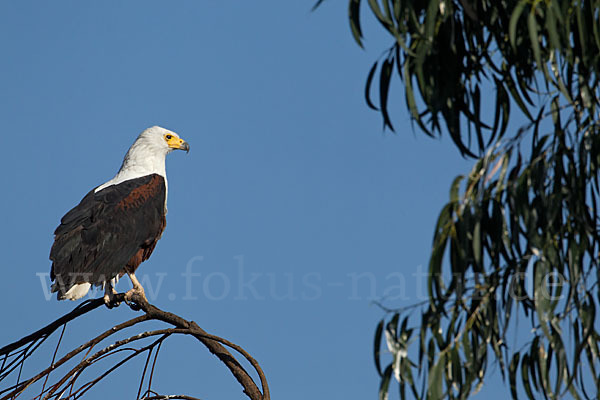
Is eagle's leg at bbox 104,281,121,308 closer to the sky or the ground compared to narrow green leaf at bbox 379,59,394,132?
closer to the ground

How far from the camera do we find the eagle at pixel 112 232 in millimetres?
4734

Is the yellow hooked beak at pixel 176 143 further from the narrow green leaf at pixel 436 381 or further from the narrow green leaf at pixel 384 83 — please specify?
the narrow green leaf at pixel 436 381

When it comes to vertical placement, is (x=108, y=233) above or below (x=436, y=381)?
above

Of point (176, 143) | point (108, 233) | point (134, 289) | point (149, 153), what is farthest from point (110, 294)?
point (176, 143)

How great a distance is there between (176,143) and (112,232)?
45.9 inches

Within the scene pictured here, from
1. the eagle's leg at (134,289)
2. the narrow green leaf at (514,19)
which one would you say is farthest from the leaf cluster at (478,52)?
the eagle's leg at (134,289)

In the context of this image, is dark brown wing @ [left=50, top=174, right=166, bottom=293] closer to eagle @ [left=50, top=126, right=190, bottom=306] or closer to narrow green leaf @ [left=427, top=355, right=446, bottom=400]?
eagle @ [left=50, top=126, right=190, bottom=306]

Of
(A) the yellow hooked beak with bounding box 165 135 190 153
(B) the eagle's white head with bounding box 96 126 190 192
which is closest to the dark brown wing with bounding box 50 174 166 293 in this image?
(B) the eagle's white head with bounding box 96 126 190 192

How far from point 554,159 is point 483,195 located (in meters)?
0.29

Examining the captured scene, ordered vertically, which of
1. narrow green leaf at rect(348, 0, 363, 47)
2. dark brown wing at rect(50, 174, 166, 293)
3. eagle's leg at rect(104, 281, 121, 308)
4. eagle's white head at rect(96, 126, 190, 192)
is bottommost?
eagle's leg at rect(104, 281, 121, 308)

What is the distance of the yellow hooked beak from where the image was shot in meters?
5.82

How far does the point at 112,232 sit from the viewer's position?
494 cm

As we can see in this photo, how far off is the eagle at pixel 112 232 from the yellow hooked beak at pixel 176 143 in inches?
9.5

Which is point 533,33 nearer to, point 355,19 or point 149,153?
point 355,19
